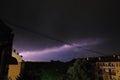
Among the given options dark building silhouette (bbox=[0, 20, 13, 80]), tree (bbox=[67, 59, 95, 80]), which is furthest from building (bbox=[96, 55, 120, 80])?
dark building silhouette (bbox=[0, 20, 13, 80])

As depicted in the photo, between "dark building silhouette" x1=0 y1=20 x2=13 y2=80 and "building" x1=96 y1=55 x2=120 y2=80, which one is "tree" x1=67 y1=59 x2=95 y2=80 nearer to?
"building" x1=96 y1=55 x2=120 y2=80

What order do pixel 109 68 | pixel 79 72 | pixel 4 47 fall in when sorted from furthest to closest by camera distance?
pixel 109 68 < pixel 79 72 < pixel 4 47

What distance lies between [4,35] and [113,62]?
54.2 meters

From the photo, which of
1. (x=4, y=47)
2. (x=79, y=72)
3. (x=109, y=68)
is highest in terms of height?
(x=4, y=47)

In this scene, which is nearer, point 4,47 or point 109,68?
point 4,47

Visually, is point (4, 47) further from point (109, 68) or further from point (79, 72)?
point (109, 68)

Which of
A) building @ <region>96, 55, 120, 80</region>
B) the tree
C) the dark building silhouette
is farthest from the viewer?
building @ <region>96, 55, 120, 80</region>

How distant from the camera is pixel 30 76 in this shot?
144ft

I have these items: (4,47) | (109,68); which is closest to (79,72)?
(109,68)

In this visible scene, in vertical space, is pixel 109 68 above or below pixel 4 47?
below

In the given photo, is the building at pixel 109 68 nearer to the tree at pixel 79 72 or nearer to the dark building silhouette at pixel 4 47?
the tree at pixel 79 72

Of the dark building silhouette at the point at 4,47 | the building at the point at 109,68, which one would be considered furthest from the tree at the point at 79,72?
the dark building silhouette at the point at 4,47

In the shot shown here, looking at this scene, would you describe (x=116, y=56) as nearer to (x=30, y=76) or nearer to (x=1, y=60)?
(x=30, y=76)

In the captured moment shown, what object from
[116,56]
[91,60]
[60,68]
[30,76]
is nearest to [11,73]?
[60,68]
